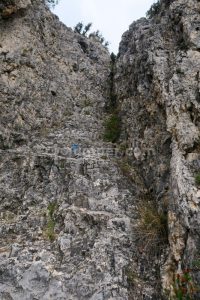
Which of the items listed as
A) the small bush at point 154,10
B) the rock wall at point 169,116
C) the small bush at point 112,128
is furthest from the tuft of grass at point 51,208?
the small bush at point 154,10

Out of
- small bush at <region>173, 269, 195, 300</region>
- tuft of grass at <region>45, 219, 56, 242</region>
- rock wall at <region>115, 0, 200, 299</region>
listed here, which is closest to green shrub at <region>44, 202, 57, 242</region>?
tuft of grass at <region>45, 219, 56, 242</region>

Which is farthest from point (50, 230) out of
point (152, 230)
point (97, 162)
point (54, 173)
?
point (97, 162)

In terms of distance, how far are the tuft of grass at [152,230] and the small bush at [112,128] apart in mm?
4441

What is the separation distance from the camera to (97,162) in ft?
38.6

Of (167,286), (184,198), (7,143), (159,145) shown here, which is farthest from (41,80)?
(167,286)

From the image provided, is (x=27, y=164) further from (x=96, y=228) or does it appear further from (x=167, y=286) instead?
(x=167, y=286)

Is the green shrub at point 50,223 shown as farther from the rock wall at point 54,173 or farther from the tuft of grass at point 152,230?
the tuft of grass at point 152,230

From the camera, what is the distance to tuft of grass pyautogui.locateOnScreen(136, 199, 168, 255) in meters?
8.90

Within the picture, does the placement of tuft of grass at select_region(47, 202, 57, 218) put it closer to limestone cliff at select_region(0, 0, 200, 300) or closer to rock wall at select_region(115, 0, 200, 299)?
limestone cliff at select_region(0, 0, 200, 300)

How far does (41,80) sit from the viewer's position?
15445mm

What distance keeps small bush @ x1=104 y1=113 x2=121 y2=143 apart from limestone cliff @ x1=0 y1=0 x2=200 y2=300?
0.27m

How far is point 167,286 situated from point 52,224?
135 inches

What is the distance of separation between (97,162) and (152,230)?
10.8 ft

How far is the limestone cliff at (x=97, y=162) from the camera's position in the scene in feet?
27.4
